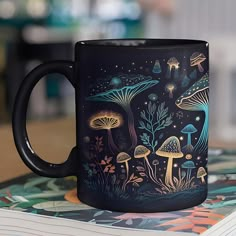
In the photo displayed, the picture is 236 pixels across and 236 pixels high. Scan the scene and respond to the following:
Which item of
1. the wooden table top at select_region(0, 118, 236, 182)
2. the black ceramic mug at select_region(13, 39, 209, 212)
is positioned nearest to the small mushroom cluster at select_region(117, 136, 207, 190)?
the black ceramic mug at select_region(13, 39, 209, 212)

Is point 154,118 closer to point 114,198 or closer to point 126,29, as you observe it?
point 114,198

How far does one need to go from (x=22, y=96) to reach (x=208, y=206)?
0.57 ft

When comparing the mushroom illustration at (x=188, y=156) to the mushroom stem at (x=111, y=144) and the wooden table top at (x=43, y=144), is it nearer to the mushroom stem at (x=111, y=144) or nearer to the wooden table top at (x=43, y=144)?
the mushroom stem at (x=111, y=144)

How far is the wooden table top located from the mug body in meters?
0.15

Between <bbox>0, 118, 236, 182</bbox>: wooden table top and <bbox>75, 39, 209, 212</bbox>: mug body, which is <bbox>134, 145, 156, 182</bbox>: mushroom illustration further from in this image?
<bbox>0, 118, 236, 182</bbox>: wooden table top

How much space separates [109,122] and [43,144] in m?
0.32

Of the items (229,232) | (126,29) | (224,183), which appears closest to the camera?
(229,232)

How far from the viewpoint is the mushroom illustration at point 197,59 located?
49 cm

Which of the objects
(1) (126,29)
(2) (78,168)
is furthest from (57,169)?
(1) (126,29)

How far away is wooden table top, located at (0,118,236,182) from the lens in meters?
0.67

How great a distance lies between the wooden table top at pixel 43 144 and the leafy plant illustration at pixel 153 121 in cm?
18

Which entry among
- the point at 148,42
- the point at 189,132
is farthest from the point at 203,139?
the point at 148,42

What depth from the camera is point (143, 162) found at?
Result: 493mm

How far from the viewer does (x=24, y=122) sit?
0.53 metres
